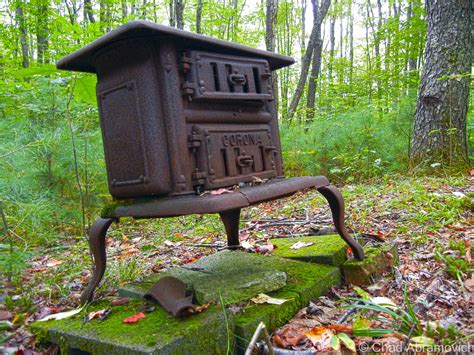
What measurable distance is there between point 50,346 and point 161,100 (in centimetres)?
122

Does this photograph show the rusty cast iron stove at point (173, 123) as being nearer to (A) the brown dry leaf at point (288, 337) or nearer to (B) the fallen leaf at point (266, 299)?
(B) the fallen leaf at point (266, 299)

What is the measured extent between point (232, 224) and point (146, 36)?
1.56 m

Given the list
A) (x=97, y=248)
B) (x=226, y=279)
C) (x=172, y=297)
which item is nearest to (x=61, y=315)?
(x=97, y=248)

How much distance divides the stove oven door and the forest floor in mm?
776

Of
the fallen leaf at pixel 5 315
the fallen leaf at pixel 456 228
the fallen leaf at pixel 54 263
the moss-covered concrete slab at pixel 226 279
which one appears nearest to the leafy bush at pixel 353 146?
the fallen leaf at pixel 456 228

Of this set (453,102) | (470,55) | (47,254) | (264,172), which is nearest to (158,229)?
(47,254)

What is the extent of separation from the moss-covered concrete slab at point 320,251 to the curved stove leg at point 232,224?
1.14 feet

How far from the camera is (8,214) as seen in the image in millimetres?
3428

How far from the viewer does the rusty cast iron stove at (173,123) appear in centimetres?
179

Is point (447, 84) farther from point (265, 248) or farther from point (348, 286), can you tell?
point (348, 286)

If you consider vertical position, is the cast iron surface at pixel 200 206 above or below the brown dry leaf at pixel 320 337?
above

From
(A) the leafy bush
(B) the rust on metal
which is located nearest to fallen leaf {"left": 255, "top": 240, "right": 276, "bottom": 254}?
(B) the rust on metal

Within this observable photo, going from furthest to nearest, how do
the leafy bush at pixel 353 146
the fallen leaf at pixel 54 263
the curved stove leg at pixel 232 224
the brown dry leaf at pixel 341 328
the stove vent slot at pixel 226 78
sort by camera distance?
the leafy bush at pixel 353 146 → the fallen leaf at pixel 54 263 → the curved stove leg at pixel 232 224 → the stove vent slot at pixel 226 78 → the brown dry leaf at pixel 341 328

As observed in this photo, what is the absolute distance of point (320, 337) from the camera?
1593mm
